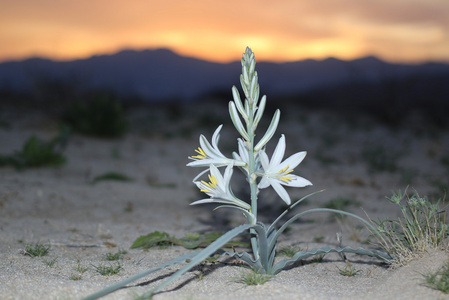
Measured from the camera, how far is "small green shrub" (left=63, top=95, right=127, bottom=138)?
10.4 m

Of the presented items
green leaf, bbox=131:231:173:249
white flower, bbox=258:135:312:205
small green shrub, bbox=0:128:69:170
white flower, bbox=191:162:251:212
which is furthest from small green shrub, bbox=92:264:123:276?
small green shrub, bbox=0:128:69:170

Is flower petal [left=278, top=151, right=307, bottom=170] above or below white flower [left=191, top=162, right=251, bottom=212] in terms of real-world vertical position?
above

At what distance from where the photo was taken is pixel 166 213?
209 inches

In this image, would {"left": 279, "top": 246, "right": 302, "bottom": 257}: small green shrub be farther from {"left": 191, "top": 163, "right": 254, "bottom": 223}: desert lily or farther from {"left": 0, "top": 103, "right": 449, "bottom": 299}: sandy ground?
{"left": 191, "top": 163, "right": 254, "bottom": 223}: desert lily

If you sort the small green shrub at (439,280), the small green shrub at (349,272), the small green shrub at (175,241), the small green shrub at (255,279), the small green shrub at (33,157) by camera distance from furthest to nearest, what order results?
the small green shrub at (33,157) → the small green shrub at (175,241) → the small green shrub at (349,272) → the small green shrub at (255,279) → the small green shrub at (439,280)

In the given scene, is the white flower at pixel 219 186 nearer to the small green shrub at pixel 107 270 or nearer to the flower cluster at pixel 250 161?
the flower cluster at pixel 250 161

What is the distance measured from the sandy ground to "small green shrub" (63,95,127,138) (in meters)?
0.30

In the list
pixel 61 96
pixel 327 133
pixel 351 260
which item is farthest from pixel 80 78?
pixel 351 260

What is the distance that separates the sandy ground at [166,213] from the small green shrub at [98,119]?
0.30 m

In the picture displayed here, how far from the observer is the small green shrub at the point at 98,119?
34.2 feet

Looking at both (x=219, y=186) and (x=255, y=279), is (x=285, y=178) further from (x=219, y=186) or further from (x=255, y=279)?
(x=255, y=279)

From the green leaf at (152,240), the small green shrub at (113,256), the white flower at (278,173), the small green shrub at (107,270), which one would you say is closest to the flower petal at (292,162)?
the white flower at (278,173)

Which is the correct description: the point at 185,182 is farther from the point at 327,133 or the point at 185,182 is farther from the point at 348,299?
the point at 327,133

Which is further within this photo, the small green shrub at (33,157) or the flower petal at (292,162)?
the small green shrub at (33,157)
